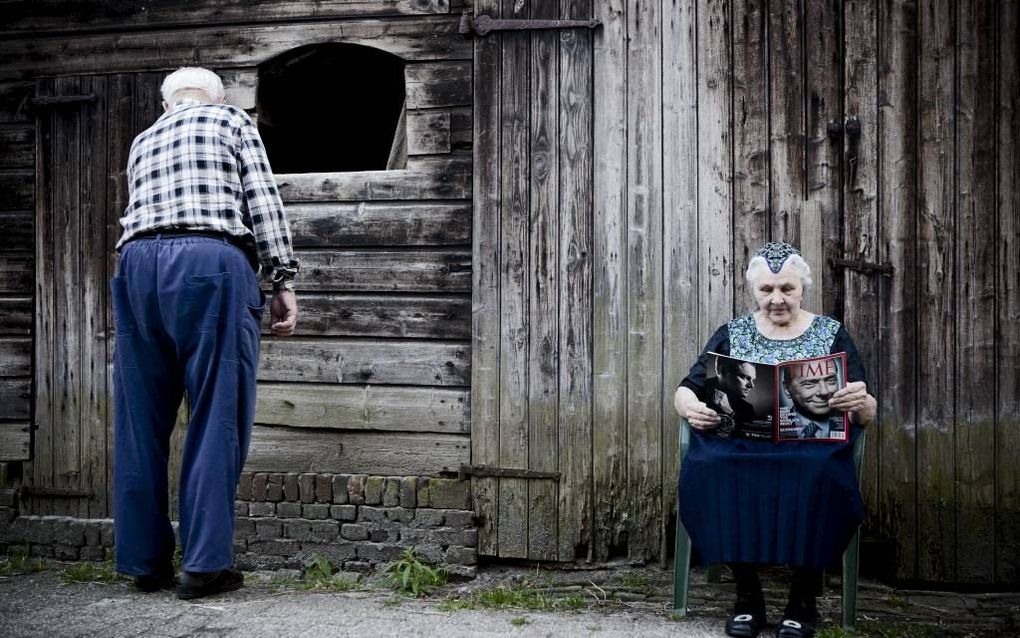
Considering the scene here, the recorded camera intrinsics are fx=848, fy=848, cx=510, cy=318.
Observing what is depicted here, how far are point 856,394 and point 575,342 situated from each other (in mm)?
1379

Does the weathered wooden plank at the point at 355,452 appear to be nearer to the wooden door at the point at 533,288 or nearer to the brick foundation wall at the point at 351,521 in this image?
the brick foundation wall at the point at 351,521

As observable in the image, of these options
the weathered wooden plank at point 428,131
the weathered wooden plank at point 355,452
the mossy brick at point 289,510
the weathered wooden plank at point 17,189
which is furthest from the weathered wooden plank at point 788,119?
the weathered wooden plank at point 17,189

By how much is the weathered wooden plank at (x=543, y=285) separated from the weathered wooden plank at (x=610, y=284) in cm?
19

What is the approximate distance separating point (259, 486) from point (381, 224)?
4.66 feet

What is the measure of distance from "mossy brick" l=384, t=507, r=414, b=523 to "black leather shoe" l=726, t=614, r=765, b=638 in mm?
1626

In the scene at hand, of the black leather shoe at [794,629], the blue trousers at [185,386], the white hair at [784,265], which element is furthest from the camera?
the white hair at [784,265]

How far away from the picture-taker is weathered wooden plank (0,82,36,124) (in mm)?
4430

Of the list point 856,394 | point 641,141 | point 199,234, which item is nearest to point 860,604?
point 856,394

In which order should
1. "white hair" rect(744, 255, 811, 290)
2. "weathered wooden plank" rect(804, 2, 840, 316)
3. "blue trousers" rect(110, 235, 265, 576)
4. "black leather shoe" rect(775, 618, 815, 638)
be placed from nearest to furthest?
"black leather shoe" rect(775, 618, 815, 638), "blue trousers" rect(110, 235, 265, 576), "white hair" rect(744, 255, 811, 290), "weathered wooden plank" rect(804, 2, 840, 316)

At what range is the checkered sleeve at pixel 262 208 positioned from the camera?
10.3 feet

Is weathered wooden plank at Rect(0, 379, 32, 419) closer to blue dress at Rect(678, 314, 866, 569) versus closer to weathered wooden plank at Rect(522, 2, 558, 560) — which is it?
weathered wooden plank at Rect(522, 2, 558, 560)

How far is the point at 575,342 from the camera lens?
3.95 meters

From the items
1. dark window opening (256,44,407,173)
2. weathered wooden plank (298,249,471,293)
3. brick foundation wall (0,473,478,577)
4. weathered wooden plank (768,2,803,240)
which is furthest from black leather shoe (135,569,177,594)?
weathered wooden plank (768,2,803,240)

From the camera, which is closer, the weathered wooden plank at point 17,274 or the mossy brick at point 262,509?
the mossy brick at point 262,509
